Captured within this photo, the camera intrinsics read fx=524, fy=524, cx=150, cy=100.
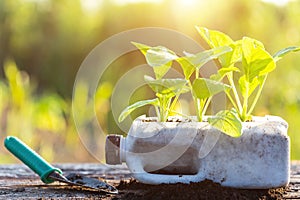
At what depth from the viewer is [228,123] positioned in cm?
Result: 83

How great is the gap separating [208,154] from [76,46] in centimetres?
361

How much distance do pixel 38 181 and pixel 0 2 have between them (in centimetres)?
382

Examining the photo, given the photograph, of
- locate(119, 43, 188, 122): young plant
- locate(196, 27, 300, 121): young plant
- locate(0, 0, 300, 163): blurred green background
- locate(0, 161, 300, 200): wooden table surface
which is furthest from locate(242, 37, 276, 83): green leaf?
locate(0, 0, 300, 163): blurred green background

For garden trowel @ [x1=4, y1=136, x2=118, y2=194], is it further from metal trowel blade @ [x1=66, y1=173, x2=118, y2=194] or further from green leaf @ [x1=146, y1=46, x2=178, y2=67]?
green leaf @ [x1=146, y1=46, x2=178, y2=67]

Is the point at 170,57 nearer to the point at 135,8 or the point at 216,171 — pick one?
the point at 216,171

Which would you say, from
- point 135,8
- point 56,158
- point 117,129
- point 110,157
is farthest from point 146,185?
point 135,8

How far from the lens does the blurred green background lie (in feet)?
8.43

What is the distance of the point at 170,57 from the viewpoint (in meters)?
0.86

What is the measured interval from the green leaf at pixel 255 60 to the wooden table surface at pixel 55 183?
0.22 meters

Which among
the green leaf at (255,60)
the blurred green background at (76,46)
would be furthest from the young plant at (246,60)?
the blurred green background at (76,46)

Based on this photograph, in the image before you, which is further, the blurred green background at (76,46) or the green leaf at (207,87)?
the blurred green background at (76,46)

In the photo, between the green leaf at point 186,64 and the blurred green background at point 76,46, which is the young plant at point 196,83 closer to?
the green leaf at point 186,64

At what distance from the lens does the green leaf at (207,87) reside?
840 millimetres

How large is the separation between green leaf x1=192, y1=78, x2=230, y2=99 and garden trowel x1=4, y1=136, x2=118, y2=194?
0.78 ft
